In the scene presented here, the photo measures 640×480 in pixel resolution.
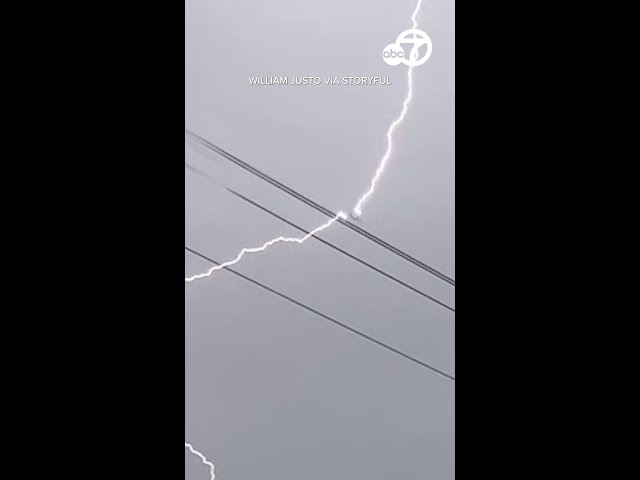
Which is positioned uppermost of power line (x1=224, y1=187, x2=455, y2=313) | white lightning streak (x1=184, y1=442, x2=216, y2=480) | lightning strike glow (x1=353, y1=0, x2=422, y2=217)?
lightning strike glow (x1=353, y1=0, x2=422, y2=217)

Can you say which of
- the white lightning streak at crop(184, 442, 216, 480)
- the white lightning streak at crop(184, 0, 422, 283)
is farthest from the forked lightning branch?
the white lightning streak at crop(184, 442, 216, 480)

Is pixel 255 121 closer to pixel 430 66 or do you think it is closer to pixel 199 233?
pixel 199 233

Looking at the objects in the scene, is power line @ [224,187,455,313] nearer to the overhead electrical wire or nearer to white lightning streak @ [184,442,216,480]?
the overhead electrical wire

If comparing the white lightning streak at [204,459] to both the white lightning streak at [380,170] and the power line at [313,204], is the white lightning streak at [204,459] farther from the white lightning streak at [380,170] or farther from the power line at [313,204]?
the power line at [313,204]

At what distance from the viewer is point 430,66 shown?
97.3 inches

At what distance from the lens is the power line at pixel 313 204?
2.42m

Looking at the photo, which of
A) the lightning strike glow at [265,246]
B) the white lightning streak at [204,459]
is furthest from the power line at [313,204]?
the white lightning streak at [204,459]

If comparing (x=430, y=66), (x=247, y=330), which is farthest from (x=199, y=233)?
(x=430, y=66)

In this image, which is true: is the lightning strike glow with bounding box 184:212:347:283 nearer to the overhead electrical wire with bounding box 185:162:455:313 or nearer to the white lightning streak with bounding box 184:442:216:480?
the overhead electrical wire with bounding box 185:162:455:313

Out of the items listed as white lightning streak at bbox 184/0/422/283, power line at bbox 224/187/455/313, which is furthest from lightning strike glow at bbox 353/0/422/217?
power line at bbox 224/187/455/313

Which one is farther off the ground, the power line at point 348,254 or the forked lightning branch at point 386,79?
the forked lightning branch at point 386,79

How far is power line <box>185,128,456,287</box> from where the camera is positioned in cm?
242

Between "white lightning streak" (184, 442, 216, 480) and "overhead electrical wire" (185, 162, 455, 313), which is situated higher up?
"overhead electrical wire" (185, 162, 455, 313)

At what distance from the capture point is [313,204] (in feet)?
8.00
